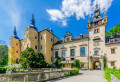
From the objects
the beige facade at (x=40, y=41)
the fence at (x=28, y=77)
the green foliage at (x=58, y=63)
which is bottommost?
the green foliage at (x=58, y=63)

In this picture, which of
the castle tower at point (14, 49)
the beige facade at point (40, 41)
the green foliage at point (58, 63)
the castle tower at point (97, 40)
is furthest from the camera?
the castle tower at point (14, 49)

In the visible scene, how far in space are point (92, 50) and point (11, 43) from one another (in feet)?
125

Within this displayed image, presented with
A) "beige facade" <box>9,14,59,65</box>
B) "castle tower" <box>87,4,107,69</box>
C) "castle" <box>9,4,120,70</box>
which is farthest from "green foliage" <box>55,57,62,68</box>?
"castle tower" <box>87,4,107,69</box>

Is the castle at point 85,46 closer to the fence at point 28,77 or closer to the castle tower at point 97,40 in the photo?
the castle tower at point 97,40

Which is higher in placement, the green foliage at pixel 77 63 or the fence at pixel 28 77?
the fence at pixel 28 77

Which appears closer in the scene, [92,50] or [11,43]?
[92,50]

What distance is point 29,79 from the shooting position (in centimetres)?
694

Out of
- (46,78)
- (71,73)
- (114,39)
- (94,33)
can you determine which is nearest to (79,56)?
(94,33)

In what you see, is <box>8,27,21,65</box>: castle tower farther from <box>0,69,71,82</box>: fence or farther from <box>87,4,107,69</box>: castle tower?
<box>87,4,107,69</box>: castle tower

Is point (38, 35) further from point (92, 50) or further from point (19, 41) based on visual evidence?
point (92, 50)

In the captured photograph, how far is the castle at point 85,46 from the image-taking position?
21188 millimetres

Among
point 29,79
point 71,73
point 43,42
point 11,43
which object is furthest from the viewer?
point 11,43

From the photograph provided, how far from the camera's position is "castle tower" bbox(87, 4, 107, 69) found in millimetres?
22250

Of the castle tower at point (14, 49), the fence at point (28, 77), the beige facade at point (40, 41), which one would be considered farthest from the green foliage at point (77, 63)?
the castle tower at point (14, 49)
